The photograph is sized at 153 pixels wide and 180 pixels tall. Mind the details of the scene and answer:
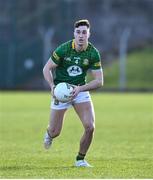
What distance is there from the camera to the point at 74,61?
12258mm

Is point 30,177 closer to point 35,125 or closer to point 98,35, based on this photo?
point 35,125

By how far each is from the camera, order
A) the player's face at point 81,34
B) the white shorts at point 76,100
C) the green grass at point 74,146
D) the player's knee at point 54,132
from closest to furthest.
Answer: the green grass at point 74,146, the player's face at point 81,34, the white shorts at point 76,100, the player's knee at point 54,132

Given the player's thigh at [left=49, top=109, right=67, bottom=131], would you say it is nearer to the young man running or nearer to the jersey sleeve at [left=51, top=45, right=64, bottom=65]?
the young man running

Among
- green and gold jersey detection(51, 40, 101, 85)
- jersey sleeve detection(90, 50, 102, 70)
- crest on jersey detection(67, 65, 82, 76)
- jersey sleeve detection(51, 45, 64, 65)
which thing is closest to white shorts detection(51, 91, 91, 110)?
green and gold jersey detection(51, 40, 101, 85)

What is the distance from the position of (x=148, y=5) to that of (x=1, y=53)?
1386 cm

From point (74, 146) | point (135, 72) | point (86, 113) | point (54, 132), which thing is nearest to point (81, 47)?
point (86, 113)

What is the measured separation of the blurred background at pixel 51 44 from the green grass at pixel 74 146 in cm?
1689

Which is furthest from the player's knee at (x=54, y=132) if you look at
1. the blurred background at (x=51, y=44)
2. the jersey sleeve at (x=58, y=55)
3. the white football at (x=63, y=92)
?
the blurred background at (x=51, y=44)

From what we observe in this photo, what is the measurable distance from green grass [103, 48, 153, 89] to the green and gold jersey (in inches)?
1358

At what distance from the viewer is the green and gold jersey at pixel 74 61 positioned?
40.2ft

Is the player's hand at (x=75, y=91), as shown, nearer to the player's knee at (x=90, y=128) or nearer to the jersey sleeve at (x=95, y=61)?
the jersey sleeve at (x=95, y=61)

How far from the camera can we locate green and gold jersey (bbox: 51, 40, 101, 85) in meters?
12.2

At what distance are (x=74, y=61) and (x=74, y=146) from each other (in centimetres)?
398

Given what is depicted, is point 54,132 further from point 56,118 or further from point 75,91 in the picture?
point 75,91
